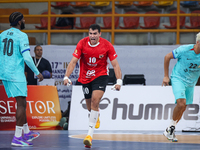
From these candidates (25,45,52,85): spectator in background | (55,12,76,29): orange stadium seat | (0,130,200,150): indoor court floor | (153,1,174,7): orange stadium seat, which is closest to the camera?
(0,130,200,150): indoor court floor

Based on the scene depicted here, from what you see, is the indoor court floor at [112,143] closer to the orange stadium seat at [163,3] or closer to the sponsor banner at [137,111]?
the sponsor banner at [137,111]

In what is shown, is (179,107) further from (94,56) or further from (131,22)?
(131,22)

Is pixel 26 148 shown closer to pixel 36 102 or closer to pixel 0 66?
pixel 0 66

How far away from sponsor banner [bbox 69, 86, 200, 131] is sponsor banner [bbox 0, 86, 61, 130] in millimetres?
664

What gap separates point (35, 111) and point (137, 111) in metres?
2.83

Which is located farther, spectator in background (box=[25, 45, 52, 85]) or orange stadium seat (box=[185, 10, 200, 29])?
orange stadium seat (box=[185, 10, 200, 29])

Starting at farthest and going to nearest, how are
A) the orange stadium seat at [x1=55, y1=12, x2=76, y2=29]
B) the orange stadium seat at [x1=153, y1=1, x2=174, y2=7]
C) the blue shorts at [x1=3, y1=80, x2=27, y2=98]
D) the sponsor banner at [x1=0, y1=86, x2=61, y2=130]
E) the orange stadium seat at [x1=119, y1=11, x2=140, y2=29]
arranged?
the orange stadium seat at [x1=153, y1=1, x2=174, y2=7] < the orange stadium seat at [x1=119, y1=11, x2=140, y2=29] < the orange stadium seat at [x1=55, y1=12, x2=76, y2=29] < the sponsor banner at [x1=0, y1=86, x2=61, y2=130] < the blue shorts at [x1=3, y1=80, x2=27, y2=98]

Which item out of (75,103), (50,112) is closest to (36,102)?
(50,112)

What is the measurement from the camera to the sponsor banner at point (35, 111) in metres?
9.55

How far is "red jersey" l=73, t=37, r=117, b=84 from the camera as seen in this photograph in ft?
20.5

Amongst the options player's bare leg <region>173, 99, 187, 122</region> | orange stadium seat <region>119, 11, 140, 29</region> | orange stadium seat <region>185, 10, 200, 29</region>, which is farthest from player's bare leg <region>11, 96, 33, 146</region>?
orange stadium seat <region>185, 10, 200, 29</region>

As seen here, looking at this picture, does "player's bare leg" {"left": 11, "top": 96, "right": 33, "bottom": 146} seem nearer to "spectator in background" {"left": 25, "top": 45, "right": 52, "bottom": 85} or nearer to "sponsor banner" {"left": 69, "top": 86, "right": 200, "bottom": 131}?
"sponsor banner" {"left": 69, "top": 86, "right": 200, "bottom": 131}

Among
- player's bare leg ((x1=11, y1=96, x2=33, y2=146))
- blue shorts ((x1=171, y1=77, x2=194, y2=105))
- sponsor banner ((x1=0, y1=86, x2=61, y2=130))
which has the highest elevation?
blue shorts ((x1=171, y1=77, x2=194, y2=105))

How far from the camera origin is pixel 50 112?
965 centimetres
